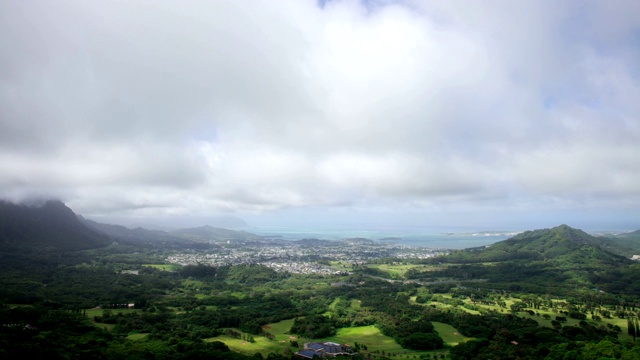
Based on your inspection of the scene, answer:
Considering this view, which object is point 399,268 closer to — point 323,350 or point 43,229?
point 323,350

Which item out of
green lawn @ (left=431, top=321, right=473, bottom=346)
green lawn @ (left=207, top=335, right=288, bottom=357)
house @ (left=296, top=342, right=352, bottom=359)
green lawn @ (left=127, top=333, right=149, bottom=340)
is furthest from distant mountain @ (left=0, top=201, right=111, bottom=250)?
green lawn @ (left=431, top=321, right=473, bottom=346)

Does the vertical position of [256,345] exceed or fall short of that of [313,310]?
it exceeds it

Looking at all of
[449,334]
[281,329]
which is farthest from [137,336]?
[449,334]

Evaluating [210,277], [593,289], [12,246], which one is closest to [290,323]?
[210,277]

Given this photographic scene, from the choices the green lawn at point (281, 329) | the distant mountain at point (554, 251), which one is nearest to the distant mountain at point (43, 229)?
the green lawn at point (281, 329)

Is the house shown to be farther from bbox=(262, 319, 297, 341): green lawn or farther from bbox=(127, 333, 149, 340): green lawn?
bbox=(127, 333, 149, 340): green lawn

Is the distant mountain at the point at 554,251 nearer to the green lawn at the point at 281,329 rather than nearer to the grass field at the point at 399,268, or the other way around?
the grass field at the point at 399,268
